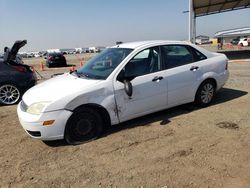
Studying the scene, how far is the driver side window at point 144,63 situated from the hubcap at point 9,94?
4.72m

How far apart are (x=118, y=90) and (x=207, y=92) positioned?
251 centimetres

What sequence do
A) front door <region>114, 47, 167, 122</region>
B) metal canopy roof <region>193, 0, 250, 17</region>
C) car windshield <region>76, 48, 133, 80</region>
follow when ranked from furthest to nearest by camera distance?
metal canopy roof <region>193, 0, 250, 17</region>, car windshield <region>76, 48, 133, 80</region>, front door <region>114, 47, 167, 122</region>

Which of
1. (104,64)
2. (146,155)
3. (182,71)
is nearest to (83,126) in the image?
(146,155)

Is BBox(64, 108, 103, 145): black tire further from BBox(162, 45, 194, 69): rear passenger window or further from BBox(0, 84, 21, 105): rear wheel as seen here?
BBox(0, 84, 21, 105): rear wheel

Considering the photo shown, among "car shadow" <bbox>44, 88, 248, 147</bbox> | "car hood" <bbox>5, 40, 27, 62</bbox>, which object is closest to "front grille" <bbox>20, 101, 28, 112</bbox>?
"car shadow" <bbox>44, 88, 248, 147</bbox>

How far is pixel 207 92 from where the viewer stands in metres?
6.75

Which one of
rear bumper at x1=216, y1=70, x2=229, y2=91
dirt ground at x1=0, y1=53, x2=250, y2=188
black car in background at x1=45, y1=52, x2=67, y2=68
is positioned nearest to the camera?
dirt ground at x1=0, y1=53, x2=250, y2=188

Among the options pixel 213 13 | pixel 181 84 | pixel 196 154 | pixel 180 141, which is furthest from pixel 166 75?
pixel 213 13

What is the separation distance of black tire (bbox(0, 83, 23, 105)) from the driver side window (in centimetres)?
467

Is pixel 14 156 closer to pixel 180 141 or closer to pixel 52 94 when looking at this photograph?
pixel 52 94

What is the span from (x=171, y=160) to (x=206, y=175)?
61 cm

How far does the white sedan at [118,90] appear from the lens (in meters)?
4.86

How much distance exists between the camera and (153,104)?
19.0 feet

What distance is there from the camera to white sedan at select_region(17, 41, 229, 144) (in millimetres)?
4863
